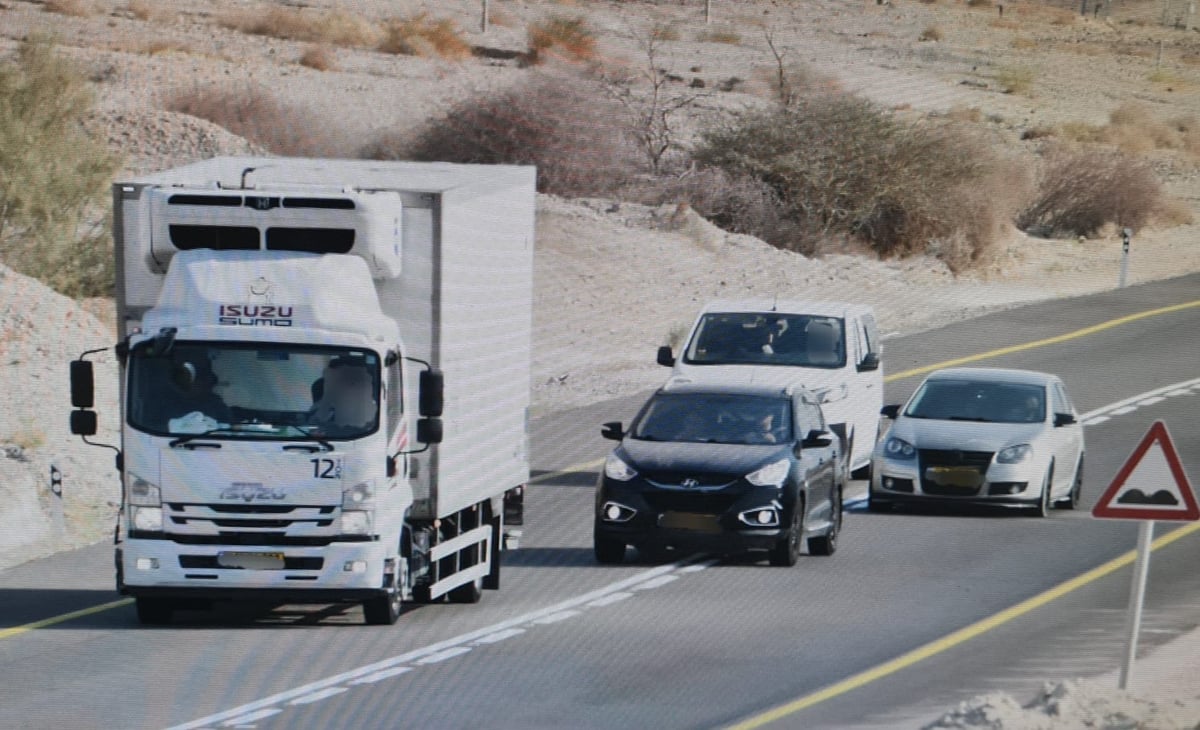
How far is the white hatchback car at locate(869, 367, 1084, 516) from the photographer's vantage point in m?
22.8

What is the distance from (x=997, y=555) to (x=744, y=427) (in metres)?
2.89

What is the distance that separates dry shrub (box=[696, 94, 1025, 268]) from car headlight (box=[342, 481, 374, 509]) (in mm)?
35963

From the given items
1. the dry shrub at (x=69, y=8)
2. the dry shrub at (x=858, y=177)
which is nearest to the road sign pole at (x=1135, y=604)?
the dry shrub at (x=858, y=177)

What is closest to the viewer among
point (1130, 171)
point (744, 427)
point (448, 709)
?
point (448, 709)


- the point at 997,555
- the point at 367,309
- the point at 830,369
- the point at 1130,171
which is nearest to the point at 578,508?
the point at 830,369

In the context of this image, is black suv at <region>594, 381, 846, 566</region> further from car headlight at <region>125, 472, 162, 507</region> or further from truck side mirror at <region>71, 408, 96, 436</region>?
truck side mirror at <region>71, 408, 96, 436</region>

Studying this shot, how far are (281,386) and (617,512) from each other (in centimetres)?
464

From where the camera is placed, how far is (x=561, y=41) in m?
77.6

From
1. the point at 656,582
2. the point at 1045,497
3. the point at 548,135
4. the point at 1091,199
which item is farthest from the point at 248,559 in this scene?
the point at 1091,199

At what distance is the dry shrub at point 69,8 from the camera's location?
76.6m

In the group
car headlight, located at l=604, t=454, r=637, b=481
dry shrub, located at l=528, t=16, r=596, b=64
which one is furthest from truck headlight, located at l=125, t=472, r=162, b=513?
dry shrub, located at l=528, t=16, r=596, b=64

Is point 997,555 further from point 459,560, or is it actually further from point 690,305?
point 690,305

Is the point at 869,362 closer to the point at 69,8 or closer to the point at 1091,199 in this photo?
the point at 1091,199

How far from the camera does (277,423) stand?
15242 millimetres
